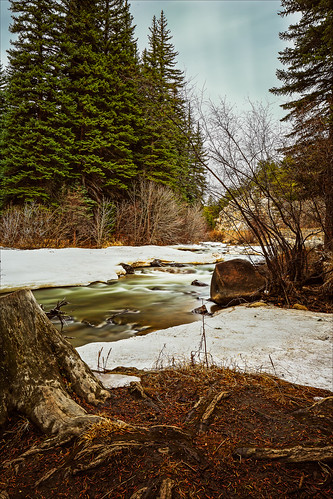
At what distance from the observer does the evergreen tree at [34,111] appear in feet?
50.8

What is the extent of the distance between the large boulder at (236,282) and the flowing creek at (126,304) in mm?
898

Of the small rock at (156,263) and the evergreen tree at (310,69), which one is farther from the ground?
the evergreen tree at (310,69)

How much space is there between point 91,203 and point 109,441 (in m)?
17.5

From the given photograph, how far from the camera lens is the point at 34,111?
16766mm

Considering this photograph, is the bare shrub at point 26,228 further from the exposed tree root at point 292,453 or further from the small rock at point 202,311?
the exposed tree root at point 292,453

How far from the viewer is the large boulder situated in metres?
6.40

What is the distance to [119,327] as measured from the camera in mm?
5719

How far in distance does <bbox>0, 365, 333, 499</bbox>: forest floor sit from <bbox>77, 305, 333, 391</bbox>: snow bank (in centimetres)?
84

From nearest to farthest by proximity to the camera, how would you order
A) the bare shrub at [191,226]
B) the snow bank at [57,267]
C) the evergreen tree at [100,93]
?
the snow bank at [57,267] < the evergreen tree at [100,93] < the bare shrub at [191,226]

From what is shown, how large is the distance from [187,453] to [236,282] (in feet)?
18.1

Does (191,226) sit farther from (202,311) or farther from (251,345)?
(251,345)

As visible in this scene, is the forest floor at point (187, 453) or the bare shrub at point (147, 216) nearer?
the forest floor at point (187, 453)

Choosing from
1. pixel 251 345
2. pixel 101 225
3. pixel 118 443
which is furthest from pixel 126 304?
pixel 101 225

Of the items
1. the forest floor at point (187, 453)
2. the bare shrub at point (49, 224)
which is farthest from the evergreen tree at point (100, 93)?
the forest floor at point (187, 453)
